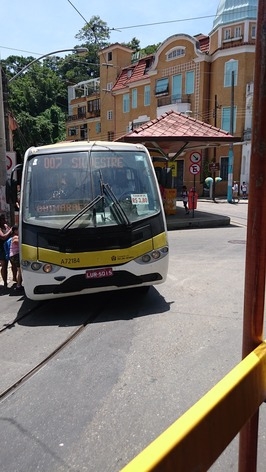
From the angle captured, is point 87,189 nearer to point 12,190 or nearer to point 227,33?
point 12,190

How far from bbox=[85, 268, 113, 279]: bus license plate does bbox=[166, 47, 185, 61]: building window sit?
36468mm

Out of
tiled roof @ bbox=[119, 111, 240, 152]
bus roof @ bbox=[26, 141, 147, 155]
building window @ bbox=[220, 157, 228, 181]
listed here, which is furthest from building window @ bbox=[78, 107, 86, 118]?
bus roof @ bbox=[26, 141, 147, 155]

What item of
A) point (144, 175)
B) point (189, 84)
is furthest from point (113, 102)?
point (144, 175)

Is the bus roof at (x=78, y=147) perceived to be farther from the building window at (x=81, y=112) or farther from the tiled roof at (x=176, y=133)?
the building window at (x=81, y=112)

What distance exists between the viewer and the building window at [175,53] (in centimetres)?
3672

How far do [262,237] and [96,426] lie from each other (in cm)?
210

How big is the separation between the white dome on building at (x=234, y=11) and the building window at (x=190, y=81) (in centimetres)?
437

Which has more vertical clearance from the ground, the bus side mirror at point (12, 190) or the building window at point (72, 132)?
the building window at point (72, 132)

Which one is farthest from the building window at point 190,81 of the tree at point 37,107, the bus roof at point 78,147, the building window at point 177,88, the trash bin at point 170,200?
the bus roof at point 78,147

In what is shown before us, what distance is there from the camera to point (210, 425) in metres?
1.51

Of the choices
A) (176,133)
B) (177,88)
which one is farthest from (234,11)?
(176,133)

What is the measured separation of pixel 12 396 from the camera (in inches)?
136

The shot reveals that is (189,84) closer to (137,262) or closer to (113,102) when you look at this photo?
(113,102)

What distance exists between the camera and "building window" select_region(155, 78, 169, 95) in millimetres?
38250
